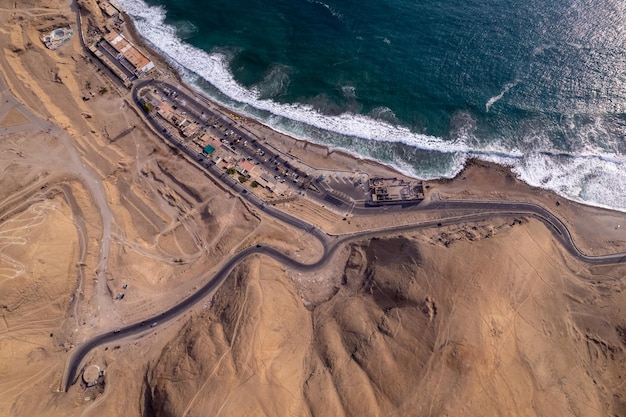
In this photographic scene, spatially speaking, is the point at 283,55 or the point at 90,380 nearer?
the point at 90,380

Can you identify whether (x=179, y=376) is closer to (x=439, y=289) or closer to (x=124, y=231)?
(x=124, y=231)

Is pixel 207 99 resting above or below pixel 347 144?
below

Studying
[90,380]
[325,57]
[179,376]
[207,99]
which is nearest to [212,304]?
[179,376]

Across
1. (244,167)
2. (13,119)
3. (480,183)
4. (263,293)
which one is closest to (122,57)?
(13,119)

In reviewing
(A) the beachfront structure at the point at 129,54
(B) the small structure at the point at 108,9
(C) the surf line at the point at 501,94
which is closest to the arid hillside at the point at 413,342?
(C) the surf line at the point at 501,94

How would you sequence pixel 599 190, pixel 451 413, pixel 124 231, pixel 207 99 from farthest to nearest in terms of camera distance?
pixel 207 99
pixel 599 190
pixel 124 231
pixel 451 413

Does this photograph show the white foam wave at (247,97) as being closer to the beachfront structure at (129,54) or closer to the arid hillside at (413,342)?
the beachfront structure at (129,54)

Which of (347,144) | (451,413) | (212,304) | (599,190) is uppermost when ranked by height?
(599,190)

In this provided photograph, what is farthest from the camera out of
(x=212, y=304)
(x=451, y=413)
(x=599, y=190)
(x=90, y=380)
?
(x=599, y=190)
